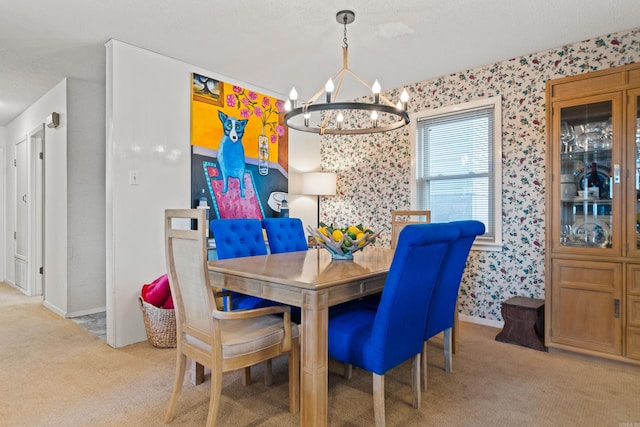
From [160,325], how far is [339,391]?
156 centimetres

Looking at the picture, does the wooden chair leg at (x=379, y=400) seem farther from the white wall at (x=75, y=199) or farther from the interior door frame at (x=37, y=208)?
the interior door frame at (x=37, y=208)

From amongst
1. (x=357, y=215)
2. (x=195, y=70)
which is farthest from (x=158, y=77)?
(x=357, y=215)

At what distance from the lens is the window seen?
3.64 metres

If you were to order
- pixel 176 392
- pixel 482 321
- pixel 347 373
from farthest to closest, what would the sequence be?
1. pixel 482 321
2. pixel 347 373
3. pixel 176 392

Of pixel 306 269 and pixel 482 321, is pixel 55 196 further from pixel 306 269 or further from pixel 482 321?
pixel 482 321

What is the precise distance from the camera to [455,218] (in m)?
4.00

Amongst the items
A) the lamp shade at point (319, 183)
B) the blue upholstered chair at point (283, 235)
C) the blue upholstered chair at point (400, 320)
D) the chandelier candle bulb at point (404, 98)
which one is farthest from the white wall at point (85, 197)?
the chandelier candle bulb at point (404, 98)

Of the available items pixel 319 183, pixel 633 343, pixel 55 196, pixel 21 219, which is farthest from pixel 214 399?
pixel 21 219

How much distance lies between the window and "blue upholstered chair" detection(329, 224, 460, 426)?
6.66 ft

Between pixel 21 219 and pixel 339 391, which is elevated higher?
pixel 21 219

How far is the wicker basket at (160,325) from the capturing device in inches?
116

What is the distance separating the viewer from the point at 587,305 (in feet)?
9.15

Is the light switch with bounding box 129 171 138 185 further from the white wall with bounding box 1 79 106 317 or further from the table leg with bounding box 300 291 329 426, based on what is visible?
the table leg with bounding box 300 291 329 426

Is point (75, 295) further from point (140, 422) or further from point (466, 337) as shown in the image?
point (466, 337)
